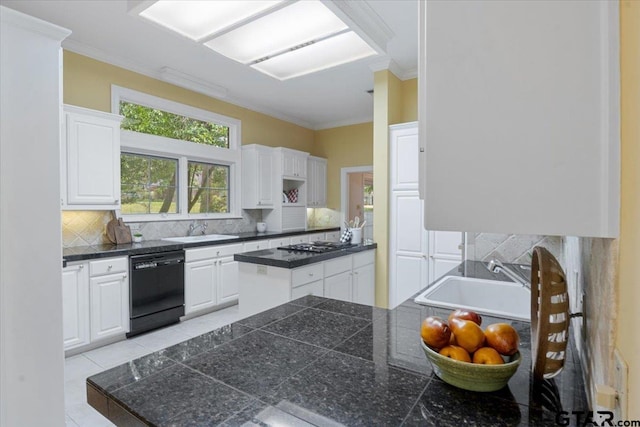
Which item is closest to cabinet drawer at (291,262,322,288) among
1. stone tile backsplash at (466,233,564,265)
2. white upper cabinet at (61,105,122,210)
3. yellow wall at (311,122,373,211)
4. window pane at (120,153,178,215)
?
stone tile backsplash at (466,233,564,265)

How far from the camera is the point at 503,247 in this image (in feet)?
8.19

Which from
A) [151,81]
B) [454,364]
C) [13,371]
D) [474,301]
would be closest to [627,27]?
[454,364]

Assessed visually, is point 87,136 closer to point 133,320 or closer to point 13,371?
point 133,320

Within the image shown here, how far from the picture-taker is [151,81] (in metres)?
4.03

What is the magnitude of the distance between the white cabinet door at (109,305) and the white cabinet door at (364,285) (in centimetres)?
233

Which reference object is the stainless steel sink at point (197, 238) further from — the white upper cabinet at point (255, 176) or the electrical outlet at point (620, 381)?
the electrical outlet at point (620, 381)

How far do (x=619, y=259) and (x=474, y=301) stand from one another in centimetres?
157

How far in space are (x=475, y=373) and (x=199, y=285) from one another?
362cm

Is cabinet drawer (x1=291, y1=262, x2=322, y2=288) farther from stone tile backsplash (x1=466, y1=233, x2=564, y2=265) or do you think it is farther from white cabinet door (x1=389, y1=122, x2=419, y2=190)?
white cabinet door (x1=389, y1=122, x2=419, y2=190)

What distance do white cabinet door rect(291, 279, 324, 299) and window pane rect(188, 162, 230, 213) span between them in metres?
2.60

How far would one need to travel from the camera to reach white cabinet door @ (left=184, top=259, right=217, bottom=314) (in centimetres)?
377

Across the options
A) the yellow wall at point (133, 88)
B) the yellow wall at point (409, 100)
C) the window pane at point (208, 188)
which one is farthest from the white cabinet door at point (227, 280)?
the yellow wall at point (409, 100)

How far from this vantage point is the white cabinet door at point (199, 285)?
3.77m

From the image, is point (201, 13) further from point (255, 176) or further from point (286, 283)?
point (255, 176)
